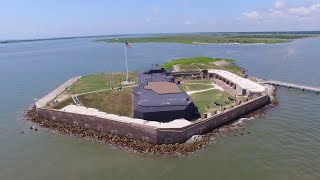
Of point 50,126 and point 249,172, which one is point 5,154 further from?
point 249,172

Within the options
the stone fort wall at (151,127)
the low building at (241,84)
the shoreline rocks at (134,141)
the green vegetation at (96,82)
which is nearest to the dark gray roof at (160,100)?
the stone fort wall at (151,127)

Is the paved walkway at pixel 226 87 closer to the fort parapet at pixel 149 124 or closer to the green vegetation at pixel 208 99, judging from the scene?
the green vegetation at pixel 208 99

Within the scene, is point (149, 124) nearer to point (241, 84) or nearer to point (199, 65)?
point (241, 84)

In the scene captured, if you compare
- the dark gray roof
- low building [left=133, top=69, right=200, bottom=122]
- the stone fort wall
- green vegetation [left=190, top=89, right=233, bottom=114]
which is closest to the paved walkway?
green vegetation [left=190, top=89, right=233, bottom=114]

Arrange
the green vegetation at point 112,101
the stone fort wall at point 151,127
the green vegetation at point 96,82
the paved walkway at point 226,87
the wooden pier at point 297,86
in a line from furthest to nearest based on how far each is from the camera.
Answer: the wooden pier at point 297,86, the green vegetation at point 96,82, the paved walkway at point 226,87, the green vegetation at point 112,101, the stone fort wall at point 151,127

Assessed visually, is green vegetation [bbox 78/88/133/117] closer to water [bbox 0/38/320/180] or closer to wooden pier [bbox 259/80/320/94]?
water [bbox 0/38/320/180]

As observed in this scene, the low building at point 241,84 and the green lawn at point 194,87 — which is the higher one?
the low building at point 241,84

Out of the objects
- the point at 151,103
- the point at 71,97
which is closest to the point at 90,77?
the point at 71,97
